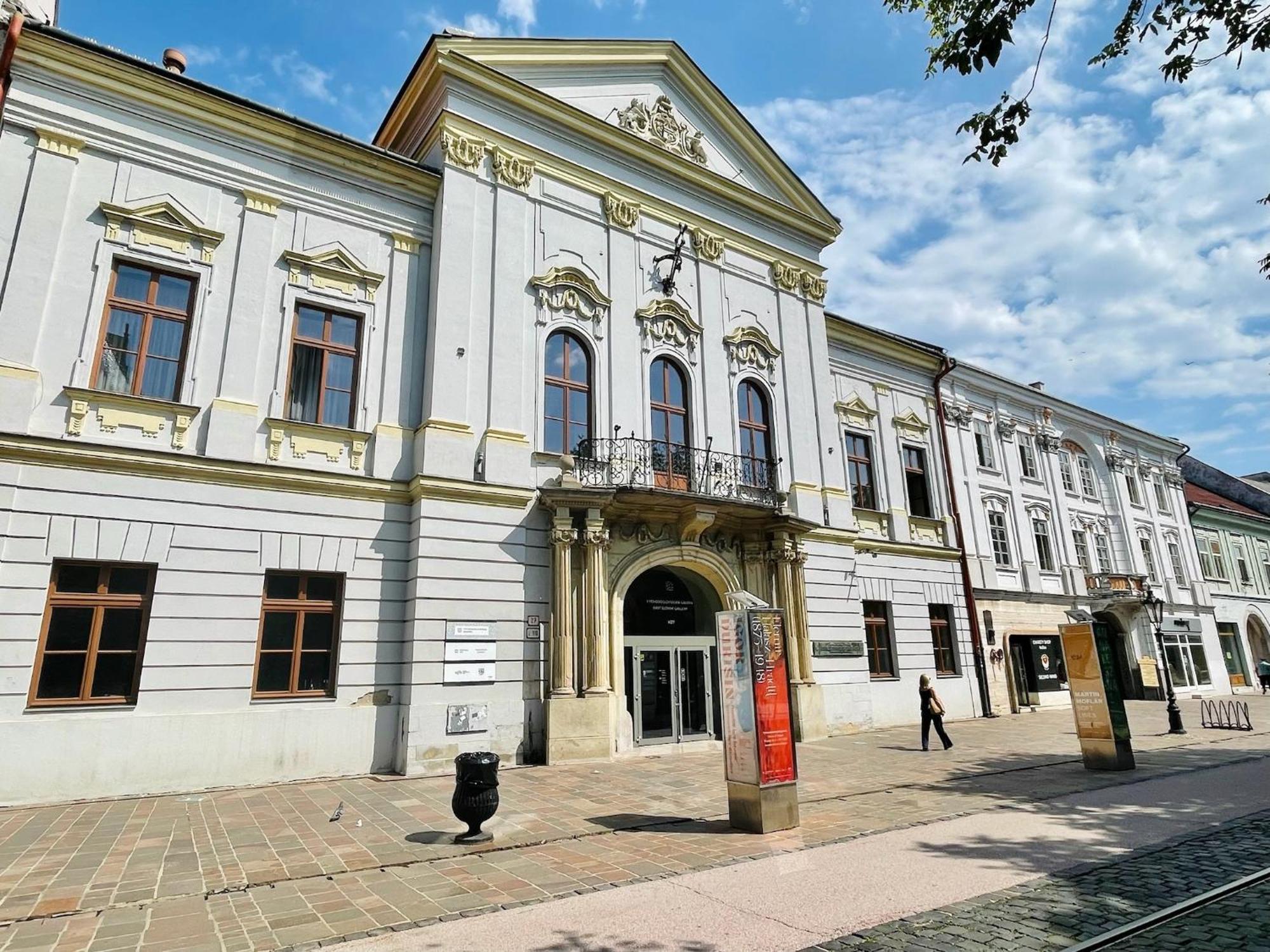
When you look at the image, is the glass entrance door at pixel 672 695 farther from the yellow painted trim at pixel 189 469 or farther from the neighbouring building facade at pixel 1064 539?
the neighbouring building facade at pixel 1064 539

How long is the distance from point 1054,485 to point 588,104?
22334 millimetres

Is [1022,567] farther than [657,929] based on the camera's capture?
Yes

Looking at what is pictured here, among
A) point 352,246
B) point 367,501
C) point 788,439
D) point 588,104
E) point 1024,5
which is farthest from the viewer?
point 788,439

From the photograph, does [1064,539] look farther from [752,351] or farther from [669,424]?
[669,424]

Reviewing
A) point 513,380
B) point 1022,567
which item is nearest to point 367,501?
point 513,380

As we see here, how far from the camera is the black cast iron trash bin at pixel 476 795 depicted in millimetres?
7426

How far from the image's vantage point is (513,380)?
14.3 metres

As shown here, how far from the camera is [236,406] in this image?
11.9 meters

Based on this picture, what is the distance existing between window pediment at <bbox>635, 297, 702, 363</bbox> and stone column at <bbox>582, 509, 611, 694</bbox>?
4.93 metres

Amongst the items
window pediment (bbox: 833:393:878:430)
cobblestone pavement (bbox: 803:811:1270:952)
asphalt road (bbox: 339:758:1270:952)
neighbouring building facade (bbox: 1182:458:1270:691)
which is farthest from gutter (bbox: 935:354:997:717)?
neighbouring building facade (bbox: 1182:458:1270:691)

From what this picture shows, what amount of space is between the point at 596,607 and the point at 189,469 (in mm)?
7204

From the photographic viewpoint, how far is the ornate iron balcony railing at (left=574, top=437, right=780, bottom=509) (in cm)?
1470

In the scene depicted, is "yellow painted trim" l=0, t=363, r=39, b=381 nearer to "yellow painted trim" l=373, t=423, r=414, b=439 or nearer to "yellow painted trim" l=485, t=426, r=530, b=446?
"yellow painted trim" l=373, t=423, r=414, b=439

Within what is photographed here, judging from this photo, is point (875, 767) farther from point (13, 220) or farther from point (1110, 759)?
point (13, 220)
